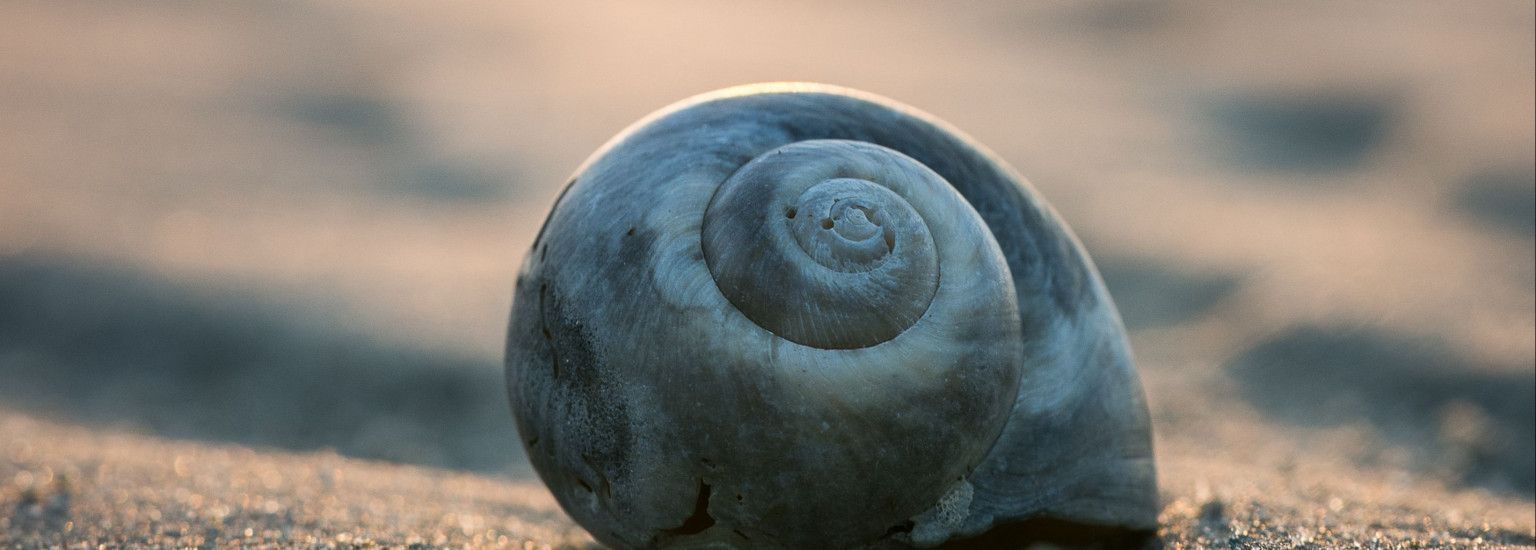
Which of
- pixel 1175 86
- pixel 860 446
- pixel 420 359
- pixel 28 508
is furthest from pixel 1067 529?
pixel 1175 86

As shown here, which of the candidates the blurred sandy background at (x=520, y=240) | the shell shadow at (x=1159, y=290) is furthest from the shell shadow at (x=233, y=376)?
the shell shadow at (x=1159, y=290)

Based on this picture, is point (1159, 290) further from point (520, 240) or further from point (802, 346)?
point (802, 346)

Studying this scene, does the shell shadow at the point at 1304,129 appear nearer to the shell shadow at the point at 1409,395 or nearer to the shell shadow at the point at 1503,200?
the shell shadow at the point at 1503,200

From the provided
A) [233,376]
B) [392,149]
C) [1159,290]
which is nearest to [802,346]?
[233,376]

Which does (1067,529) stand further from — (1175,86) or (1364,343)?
(1175,86)

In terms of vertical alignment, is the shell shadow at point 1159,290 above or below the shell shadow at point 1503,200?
below
